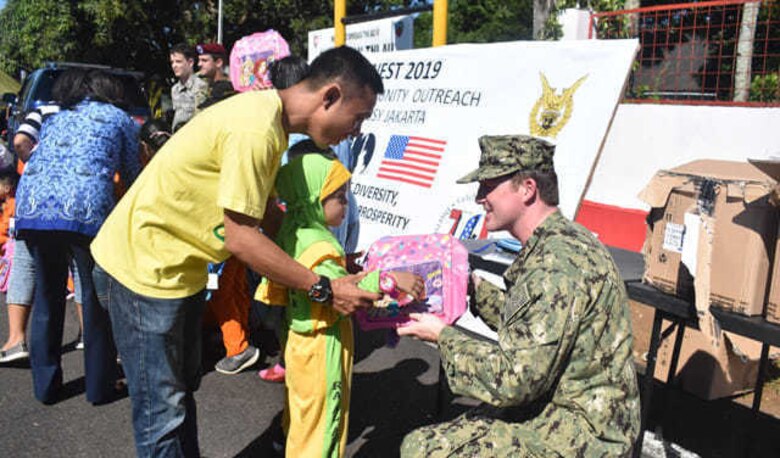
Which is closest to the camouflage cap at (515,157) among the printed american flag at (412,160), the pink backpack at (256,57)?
the printed american flag at (412,160)

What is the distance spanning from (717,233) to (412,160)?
2.53 meters

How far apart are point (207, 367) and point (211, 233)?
2349 mm

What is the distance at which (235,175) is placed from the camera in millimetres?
1866

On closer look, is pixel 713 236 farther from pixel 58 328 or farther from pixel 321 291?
pixel 58 328

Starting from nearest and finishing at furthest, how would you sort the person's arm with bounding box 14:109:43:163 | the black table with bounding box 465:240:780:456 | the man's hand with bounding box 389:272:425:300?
the man's hand with bounding box 389:272:425:300
the black table with bounding box 465:240:780:456
the person's arm with bounding box 14:109:43:163

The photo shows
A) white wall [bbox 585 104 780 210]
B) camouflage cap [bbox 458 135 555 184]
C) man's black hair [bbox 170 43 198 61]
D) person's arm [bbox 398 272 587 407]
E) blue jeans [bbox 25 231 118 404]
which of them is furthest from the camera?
man's black hair [bbox 170 43 198 61]

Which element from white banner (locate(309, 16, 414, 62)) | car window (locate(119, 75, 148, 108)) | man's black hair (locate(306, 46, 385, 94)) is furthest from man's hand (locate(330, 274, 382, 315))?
car window (locate(119, 75, 148, 108))

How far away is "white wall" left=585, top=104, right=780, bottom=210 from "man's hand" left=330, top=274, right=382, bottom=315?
3.62 m

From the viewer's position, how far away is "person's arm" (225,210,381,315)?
1930mm

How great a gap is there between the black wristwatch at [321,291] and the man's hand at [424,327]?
26 centimetres

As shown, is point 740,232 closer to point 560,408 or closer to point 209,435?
point 560,408

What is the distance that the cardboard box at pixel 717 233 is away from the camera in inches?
87.6

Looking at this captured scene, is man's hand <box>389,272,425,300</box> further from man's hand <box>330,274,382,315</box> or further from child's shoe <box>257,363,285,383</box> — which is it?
child's shoe <box>257,363,285,383</box>

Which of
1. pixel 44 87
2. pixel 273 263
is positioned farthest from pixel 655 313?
pixel 44 87
